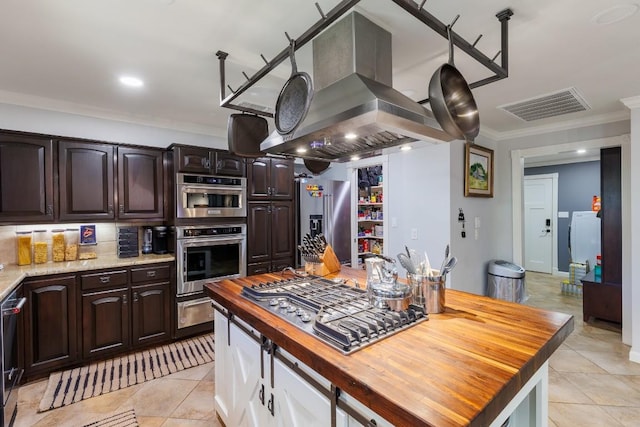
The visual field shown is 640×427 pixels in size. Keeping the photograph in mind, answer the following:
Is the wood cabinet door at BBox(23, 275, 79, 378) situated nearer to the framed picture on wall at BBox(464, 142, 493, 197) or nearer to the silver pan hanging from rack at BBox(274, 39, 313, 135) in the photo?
the silver pan hanging from rack at BBox(274, 39, 313, 135)

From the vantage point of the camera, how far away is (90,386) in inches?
100

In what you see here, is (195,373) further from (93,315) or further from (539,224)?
(539,224)

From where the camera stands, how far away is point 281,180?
13.5ft

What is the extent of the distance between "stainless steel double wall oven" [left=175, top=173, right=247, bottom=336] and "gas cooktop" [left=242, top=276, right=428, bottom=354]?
174 centimetres

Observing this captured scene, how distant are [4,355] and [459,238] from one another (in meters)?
3.93

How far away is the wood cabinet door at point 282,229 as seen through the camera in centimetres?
404

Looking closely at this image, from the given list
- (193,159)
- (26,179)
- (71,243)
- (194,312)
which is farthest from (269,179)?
(26,179)

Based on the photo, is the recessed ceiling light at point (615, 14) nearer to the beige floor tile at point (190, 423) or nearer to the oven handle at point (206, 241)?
the beige floor tile at point (190, 423)

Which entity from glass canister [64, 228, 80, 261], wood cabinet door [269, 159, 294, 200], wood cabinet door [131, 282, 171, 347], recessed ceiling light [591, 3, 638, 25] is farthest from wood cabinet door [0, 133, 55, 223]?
recessed ceiling light [591, 3, 638, 25]

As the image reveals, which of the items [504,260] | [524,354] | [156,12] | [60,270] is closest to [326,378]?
[524,354]

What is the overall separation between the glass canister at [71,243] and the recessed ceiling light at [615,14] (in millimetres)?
4514

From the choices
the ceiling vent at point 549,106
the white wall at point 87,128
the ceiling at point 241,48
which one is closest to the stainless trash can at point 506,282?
the ceiling vent at point 549,106

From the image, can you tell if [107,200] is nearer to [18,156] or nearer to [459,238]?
[18,156]

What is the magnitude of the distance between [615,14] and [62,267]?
432 centimetres
